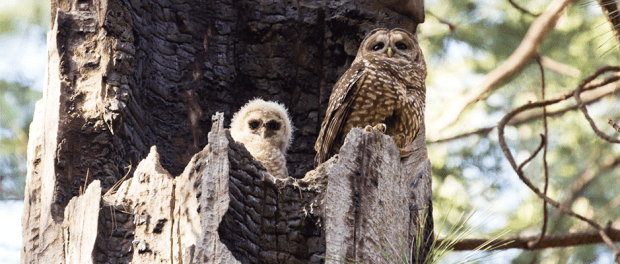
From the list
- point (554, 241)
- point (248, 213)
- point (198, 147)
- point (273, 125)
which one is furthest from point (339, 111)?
point (554, 241)

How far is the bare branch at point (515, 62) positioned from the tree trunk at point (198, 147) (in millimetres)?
1794

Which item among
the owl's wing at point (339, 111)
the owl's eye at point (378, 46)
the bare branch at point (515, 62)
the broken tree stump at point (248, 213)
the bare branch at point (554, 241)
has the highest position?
the bare branch at point (515, 62)

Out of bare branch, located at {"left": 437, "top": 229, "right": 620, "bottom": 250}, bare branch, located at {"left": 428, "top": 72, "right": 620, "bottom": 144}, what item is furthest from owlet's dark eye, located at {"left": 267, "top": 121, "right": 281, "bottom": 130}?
bare branch, located at {"left": 428, "top": 72, "right": 620, "bottom": 144}

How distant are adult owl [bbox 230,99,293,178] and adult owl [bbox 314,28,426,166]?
1.01 feet

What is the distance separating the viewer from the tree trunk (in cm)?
252

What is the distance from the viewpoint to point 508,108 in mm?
6668

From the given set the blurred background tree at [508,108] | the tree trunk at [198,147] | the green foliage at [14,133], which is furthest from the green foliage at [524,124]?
the green foliage at [14,133]

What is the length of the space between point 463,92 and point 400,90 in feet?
10.5

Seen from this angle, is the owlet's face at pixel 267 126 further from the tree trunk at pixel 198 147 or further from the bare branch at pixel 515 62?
the bare branch at pixel 515 62

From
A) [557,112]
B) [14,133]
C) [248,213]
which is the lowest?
[248,213]

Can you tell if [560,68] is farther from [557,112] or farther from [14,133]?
[14,133]

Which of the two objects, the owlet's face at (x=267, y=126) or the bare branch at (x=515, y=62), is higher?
the bare branch at (x=515, y=62)

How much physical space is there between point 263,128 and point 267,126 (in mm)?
24

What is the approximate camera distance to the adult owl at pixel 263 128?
3.98m
